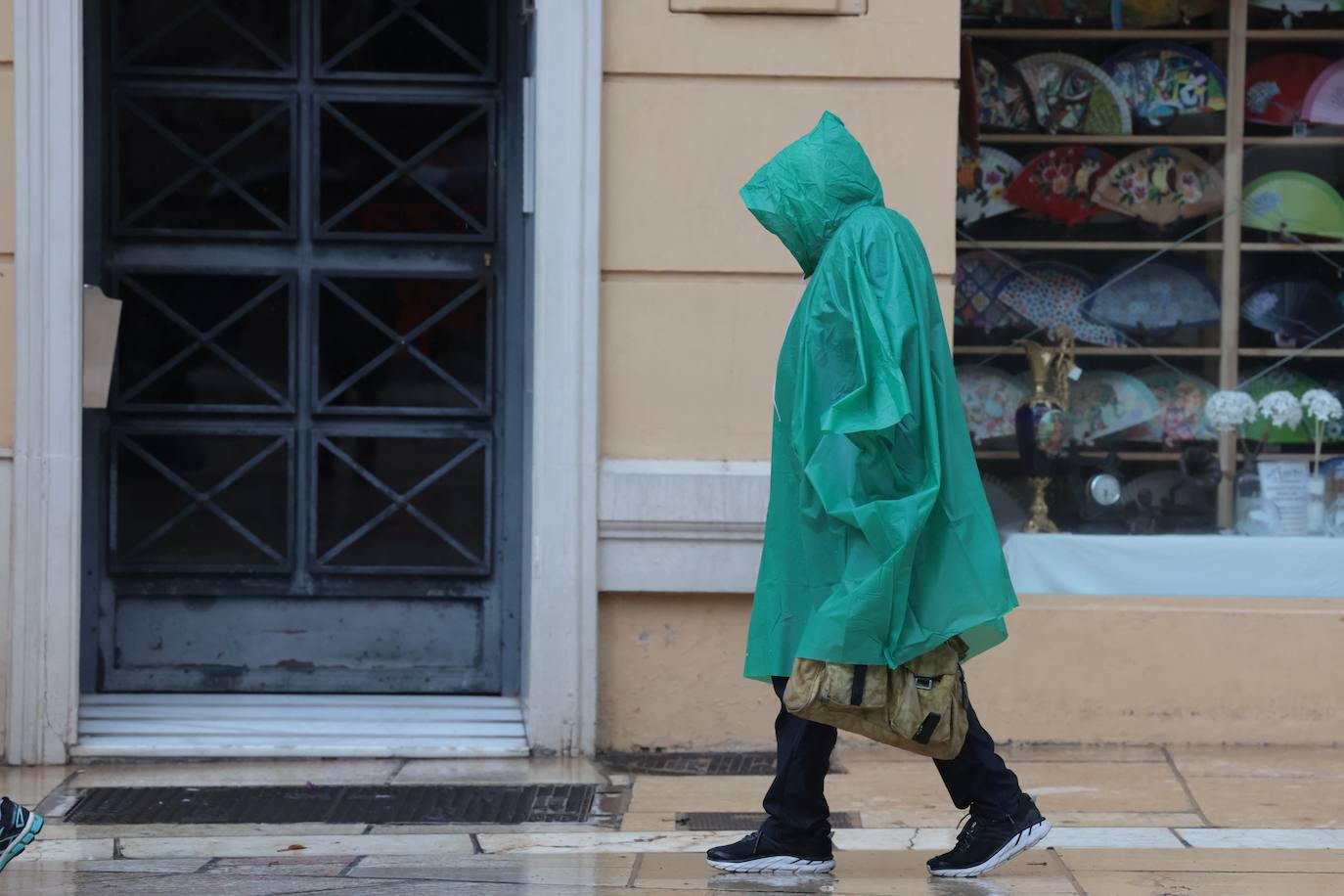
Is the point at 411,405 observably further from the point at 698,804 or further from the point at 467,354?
the point at 698,804

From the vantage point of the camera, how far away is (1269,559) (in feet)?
20.6

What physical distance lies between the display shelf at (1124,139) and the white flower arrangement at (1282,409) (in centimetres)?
95

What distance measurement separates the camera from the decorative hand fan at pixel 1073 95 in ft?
21.3

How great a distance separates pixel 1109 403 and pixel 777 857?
2.82 metres

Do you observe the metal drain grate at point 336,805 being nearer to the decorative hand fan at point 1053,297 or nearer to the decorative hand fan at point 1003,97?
the decorative hand fan at point 1053,297

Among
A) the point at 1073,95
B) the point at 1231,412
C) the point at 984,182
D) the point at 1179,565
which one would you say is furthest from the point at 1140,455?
the point at 1073,95

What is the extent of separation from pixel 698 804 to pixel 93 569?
2.48 metres

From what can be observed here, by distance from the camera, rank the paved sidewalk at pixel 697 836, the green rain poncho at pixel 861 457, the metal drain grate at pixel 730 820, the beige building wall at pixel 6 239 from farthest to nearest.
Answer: the beige building wall at pixel 6 239 < the metal drain grate at pixel 730 820 < the paved sidewalk at pixel 697 836 < the green rain poncho at pixel 861 457

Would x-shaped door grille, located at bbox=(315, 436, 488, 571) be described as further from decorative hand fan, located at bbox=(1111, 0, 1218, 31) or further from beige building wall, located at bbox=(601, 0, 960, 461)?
decorative hand fan, located at bbox=(1111, 0, 1218, 31)

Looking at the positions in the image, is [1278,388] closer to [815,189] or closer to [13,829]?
[815,189]

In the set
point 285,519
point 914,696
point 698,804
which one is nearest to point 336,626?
point 285,519

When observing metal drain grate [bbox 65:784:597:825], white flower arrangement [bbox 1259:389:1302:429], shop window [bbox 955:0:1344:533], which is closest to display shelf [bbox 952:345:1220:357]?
shop window [bbox 955:0:1344:533]

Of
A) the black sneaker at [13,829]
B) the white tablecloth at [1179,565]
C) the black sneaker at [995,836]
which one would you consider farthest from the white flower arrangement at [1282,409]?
the black sneaker at [13,829]

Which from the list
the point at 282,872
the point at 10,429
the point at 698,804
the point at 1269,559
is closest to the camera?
the point at 282,872
